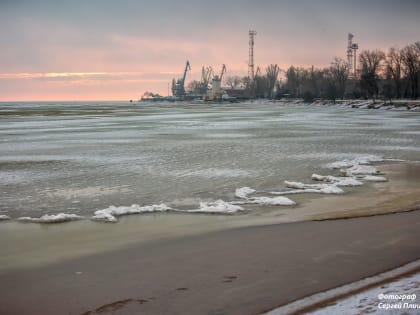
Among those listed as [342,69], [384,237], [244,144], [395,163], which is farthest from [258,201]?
[342,69]

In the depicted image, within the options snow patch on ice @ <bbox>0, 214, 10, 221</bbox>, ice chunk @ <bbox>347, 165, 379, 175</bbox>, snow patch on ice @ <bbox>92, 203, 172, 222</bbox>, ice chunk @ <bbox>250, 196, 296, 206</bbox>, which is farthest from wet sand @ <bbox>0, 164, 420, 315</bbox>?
ice chunk @ <bbox>347, 165, 379, 175</bbox>

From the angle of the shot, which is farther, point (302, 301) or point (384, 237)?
point (384, 237)

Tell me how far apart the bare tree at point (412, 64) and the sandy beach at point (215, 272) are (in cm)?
9874

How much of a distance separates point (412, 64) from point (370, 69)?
15606 millimetres

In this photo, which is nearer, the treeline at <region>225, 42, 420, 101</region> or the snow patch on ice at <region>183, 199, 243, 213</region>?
the snow patch on ice at <region>183, 199, 243, 213</region>

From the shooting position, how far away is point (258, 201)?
11.2 metres

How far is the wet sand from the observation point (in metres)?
5.67

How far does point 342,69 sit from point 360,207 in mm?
138688

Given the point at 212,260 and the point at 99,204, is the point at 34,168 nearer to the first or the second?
the point at 99,204

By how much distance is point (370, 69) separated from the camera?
11419 centimetres

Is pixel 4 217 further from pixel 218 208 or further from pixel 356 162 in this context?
pixel 356 162

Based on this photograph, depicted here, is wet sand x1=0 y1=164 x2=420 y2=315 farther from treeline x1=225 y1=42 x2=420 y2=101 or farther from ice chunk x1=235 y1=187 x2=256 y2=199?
treeline x1=225 y1=42 x2=420 y2=101

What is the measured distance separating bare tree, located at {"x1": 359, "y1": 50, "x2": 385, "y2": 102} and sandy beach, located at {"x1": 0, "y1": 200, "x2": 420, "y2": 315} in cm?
10551

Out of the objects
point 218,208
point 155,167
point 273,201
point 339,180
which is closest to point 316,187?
point 339,180
